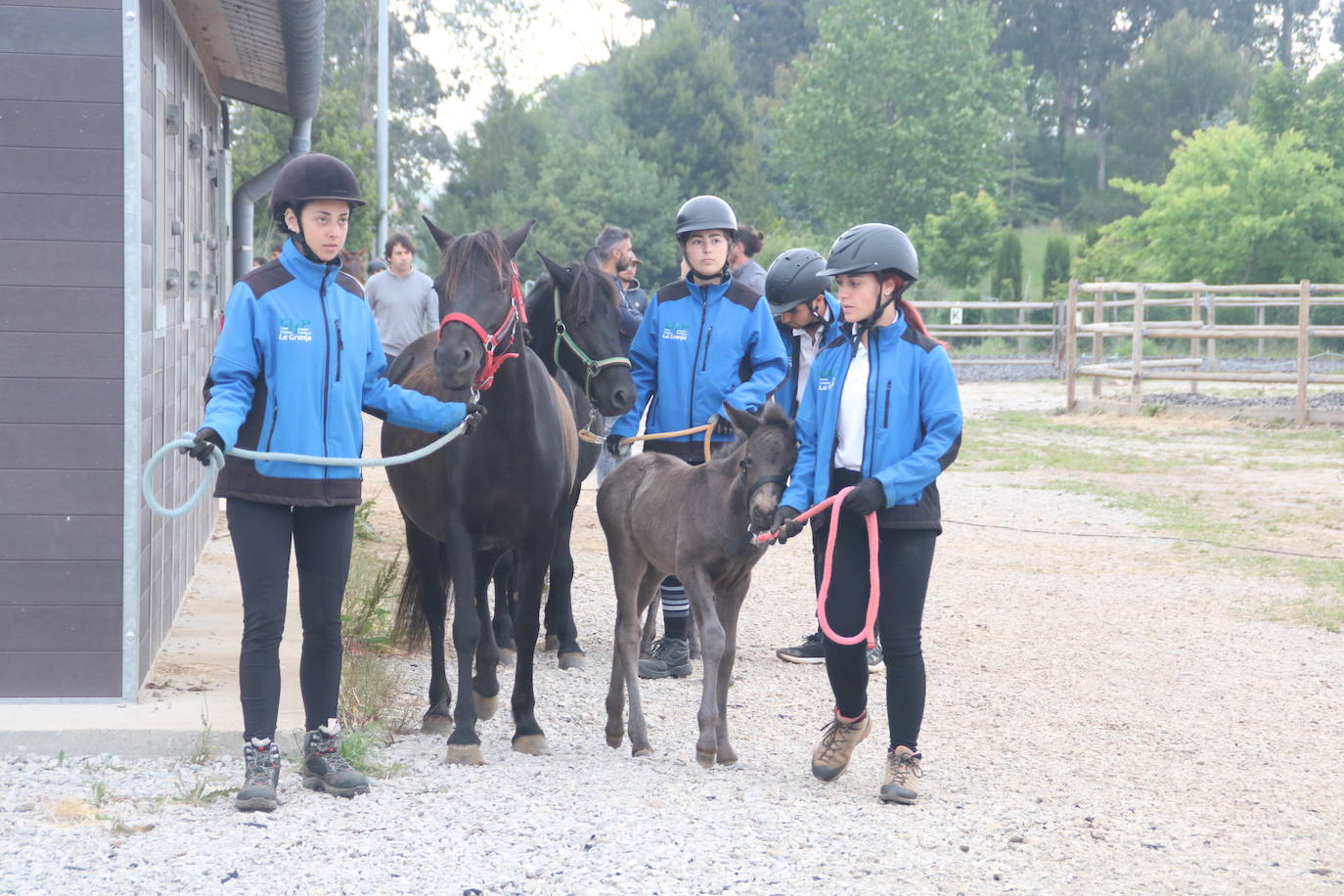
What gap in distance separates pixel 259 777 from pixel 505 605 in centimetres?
254

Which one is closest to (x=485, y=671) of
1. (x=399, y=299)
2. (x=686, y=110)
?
(x=399, y=299)

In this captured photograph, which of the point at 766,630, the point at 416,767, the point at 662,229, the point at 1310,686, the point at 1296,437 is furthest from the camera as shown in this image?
the point at 662,229

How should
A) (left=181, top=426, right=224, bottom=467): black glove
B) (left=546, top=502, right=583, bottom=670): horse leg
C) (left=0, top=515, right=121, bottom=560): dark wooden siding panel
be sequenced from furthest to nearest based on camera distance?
(left=546, top=502, right=583, bottom=670): horse leg < (left=0, top=515, right=121, bottom=560): dark wooden siding panel < (left=181, top=426, right=224, bottom=467): black glove

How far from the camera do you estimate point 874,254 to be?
4.57 meters

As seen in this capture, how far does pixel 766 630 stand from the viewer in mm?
7523

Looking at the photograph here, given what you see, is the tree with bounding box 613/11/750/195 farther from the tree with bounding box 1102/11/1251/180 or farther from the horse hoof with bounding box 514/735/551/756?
the horse hoof with bounding box 514/735/551/756

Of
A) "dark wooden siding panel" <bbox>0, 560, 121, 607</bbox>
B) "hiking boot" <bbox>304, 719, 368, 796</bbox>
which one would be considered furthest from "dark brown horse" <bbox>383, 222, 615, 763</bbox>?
"dark wooden siding panel" <bbox>0, 560, 121, 607</bbox>

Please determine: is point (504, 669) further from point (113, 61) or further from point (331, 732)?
point (113, 61)

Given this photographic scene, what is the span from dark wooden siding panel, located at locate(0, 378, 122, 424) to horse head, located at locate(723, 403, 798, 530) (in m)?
2.15

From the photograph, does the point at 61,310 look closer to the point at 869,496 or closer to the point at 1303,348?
the point at 869,496

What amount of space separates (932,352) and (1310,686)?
2961 mm

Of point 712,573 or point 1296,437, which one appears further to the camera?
point 1296,437

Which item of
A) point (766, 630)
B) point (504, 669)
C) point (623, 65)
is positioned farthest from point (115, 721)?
point (623, 65)

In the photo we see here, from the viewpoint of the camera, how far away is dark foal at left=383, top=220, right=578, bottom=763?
4.88 metres
